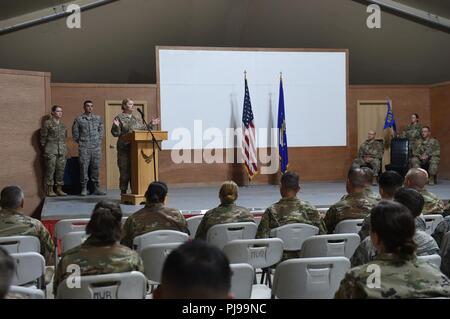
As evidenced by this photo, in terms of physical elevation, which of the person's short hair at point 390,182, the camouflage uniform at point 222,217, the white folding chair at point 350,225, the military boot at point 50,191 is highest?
the person's short hair at point 390,182

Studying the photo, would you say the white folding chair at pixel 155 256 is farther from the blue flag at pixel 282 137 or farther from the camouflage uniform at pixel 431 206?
the blue flag at pixel 282 137

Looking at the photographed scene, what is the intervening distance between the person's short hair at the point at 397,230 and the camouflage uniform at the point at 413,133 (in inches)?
328

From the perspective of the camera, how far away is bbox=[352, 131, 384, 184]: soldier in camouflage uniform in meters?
9.75

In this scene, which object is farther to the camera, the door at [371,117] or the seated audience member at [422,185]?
the door at [371,117]

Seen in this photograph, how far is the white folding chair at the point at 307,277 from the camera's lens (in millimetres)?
2551

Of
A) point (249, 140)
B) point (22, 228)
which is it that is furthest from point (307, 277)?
point (249, 140)

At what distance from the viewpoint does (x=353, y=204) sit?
418 cm

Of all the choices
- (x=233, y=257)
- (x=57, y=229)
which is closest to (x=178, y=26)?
(x=57, y=229)

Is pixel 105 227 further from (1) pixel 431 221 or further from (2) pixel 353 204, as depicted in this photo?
(1) pixel 431 221

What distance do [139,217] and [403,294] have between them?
2209mm

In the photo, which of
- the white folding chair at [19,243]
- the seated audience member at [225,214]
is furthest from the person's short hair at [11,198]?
the seated audience member at [225,214]

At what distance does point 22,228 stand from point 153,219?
85 centimetres

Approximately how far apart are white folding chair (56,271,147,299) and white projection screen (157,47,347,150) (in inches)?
290

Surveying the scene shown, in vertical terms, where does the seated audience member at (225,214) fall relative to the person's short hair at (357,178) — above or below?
below
